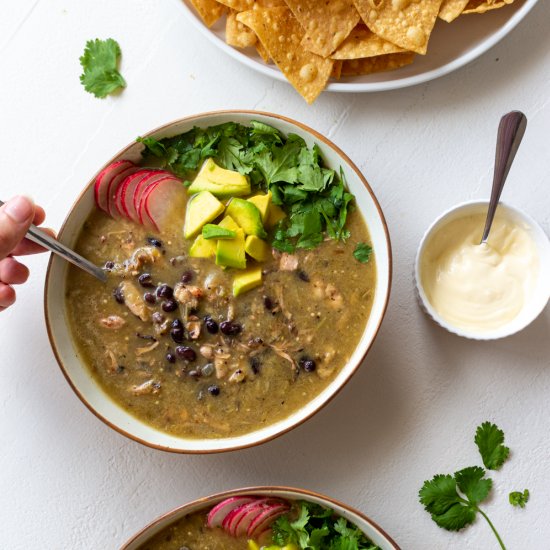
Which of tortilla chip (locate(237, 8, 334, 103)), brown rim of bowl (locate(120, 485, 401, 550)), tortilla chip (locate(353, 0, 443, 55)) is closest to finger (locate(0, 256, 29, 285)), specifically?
brown rim of bowl (locate(120, 485, 401, 550))

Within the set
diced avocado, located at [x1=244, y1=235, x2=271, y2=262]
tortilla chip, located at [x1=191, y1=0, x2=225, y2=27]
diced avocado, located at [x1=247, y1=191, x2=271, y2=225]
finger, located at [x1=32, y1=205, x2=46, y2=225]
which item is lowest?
finger, located at [x1=32, y1=205, x2=46, y2=225]

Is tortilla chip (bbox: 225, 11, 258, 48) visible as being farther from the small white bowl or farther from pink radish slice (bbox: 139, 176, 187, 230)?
the small white bowl

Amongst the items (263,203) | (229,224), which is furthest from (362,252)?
(229,224)

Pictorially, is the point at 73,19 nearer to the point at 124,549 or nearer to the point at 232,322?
the point at 232,322

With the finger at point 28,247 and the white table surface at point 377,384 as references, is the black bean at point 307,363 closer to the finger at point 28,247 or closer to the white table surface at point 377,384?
the white table surface at point 377,384

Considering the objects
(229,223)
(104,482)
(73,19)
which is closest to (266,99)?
(229,223)

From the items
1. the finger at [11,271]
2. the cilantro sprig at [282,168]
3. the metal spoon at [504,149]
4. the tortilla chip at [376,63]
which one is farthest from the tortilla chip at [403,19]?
the finger at [11,271]

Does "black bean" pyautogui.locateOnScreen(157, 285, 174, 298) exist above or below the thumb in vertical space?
below
